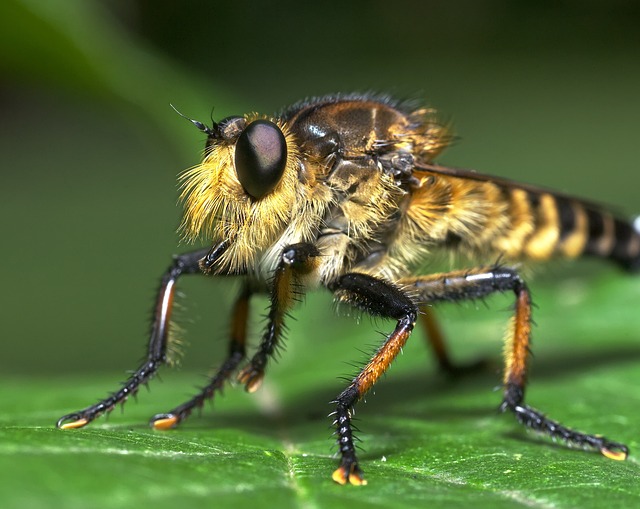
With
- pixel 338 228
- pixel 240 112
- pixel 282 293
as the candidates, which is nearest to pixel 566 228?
pixel 338 228

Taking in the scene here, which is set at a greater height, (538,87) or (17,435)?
(538,87)

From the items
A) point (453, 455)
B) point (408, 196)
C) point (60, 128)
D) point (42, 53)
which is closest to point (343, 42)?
point (60, 128)

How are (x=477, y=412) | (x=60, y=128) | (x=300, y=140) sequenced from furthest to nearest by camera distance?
(x=60, y=128) → (x=477, y=412) → (x=300, y=140)

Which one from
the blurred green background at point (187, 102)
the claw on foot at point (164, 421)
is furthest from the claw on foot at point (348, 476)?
the blurred green background at point (187, 102)

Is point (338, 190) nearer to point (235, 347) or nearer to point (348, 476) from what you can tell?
A: point (235, 347)

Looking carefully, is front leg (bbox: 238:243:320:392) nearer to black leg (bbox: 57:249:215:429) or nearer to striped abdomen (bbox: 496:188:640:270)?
black leg (bbox: 57:249:215:429)

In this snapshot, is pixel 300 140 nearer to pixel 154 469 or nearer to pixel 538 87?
pixel 154 469
